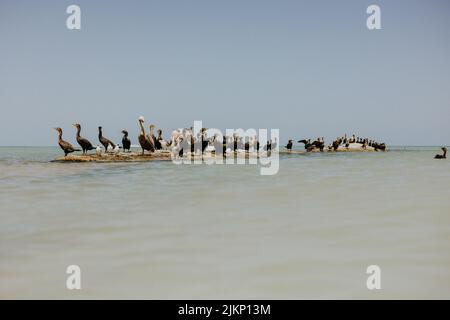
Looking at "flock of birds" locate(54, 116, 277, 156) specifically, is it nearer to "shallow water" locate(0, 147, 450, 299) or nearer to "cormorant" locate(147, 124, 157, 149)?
"cormorant" locate(147, 124, 157, 149)

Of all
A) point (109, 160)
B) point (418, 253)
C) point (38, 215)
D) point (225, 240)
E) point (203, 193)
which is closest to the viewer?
point (418, 253)

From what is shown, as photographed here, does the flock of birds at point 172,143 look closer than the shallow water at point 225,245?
No

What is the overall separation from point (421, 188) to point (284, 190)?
3.30 meters

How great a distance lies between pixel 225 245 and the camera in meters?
4.32

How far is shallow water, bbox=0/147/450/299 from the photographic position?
3283 millimetres

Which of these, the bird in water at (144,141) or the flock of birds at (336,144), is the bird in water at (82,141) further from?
the flock of birds at (336,144)

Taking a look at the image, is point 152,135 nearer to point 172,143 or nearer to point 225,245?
point 172,143

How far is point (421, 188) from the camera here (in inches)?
364

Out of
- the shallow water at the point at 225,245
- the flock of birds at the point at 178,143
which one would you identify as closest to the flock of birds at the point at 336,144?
the flock of birds at the point at 178,143

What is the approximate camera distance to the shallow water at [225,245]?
Answer: 328 cm

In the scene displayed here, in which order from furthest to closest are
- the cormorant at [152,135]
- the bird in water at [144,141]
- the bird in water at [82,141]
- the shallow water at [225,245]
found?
the cormorant at [152,135] < the bird in water at [144,141] < the bird in water at [82,141] < the shallow water at [225,245]
